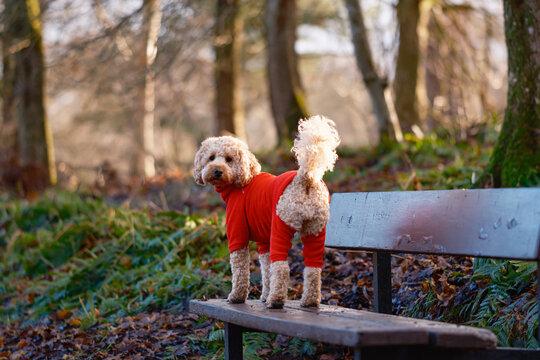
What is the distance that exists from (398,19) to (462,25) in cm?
260

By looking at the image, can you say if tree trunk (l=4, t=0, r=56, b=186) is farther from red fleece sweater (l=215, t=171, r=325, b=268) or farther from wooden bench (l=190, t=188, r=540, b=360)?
wooden bench (l=190, t=188, r=540, b=360)

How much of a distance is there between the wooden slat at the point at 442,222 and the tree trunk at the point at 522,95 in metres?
1.72

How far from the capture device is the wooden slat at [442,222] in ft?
9.09

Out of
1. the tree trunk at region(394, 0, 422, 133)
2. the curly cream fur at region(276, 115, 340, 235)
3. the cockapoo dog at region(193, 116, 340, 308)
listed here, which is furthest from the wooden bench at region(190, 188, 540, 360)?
the tree trunk at region(394, 0, 422, 133)

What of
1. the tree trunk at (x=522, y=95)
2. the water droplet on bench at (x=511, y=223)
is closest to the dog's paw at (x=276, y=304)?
the water droplet on bench at (x=511, y=223)

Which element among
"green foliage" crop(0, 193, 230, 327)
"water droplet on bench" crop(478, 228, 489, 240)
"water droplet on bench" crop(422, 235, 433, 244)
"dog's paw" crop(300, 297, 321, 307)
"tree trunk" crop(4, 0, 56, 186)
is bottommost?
"green foliage" crop(0, 193, 230, 327)

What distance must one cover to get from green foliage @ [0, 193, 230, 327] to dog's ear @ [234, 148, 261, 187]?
187 cm

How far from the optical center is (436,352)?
2.69m

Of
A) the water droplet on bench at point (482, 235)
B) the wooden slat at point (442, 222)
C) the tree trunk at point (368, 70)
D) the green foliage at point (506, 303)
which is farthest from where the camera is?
the tree trunk at point (368, 70)

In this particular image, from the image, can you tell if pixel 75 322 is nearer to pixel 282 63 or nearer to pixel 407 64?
pixel 282 63

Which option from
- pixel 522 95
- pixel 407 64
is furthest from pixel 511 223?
pixel 407 64

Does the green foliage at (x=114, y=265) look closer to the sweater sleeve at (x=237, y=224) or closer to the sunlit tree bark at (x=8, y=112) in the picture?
the sweater sleeve at (x=237, y=224)

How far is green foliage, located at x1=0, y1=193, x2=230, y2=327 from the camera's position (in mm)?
5352

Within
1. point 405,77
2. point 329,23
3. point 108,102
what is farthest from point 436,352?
point 108,102
